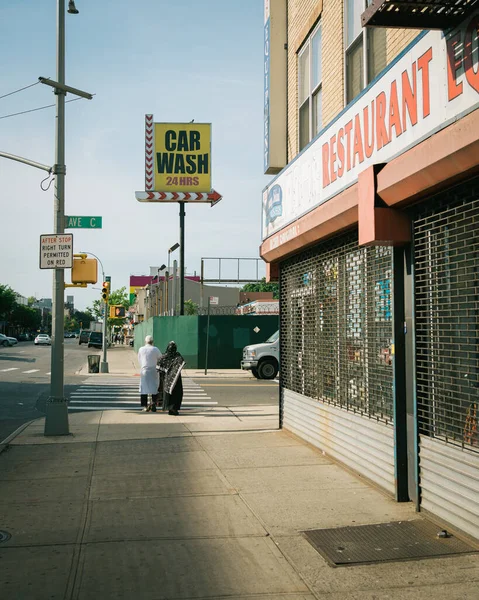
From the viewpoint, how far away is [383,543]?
17.8 feet

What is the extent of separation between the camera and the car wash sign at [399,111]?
5.09 metres

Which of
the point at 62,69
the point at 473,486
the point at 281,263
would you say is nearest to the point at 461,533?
the point at 473,486

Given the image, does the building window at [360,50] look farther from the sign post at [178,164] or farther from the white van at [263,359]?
the sign post at [178,164]

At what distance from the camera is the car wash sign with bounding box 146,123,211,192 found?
36875mm

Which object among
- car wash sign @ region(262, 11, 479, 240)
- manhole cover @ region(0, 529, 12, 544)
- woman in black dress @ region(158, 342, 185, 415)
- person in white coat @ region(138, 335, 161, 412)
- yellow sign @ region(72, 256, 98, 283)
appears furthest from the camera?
person in white coat @ region(138, 335, 161, 412)

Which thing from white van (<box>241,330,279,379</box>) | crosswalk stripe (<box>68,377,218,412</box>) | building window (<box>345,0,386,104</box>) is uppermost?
building window (<box>345,0,386,104</box>)

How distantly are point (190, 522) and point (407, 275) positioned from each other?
317cm

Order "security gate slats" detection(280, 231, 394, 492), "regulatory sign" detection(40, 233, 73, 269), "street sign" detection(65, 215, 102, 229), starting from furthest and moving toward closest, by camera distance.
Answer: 1. "street sign" detection(65, 215, 102, 229)
2. "regulatory sign" detection(40, 233, 73, 269)
3. "security gate slats" detection(280, 231, 394, 492)

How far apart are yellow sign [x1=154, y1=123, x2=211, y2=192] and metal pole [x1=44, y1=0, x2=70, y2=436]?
25144mm

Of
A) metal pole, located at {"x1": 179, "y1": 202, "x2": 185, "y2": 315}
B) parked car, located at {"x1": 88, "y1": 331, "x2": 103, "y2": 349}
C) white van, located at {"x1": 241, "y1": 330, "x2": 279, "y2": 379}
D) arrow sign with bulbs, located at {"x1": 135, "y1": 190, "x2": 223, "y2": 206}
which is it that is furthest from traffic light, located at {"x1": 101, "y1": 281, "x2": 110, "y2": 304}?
parked car, located at {"x1": 88, "y1": 331, "x2": 103, "y2": 349}

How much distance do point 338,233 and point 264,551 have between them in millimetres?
4461

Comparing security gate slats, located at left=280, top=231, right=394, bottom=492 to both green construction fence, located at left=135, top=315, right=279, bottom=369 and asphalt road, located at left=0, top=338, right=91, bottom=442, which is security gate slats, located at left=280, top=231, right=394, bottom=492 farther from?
green construction fence, located at left=135, top=315, right=279, bottom=369

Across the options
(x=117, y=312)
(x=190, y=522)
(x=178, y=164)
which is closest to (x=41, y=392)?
(x=117, y=312)

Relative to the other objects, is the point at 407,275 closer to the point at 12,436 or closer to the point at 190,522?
the point at 190,522
